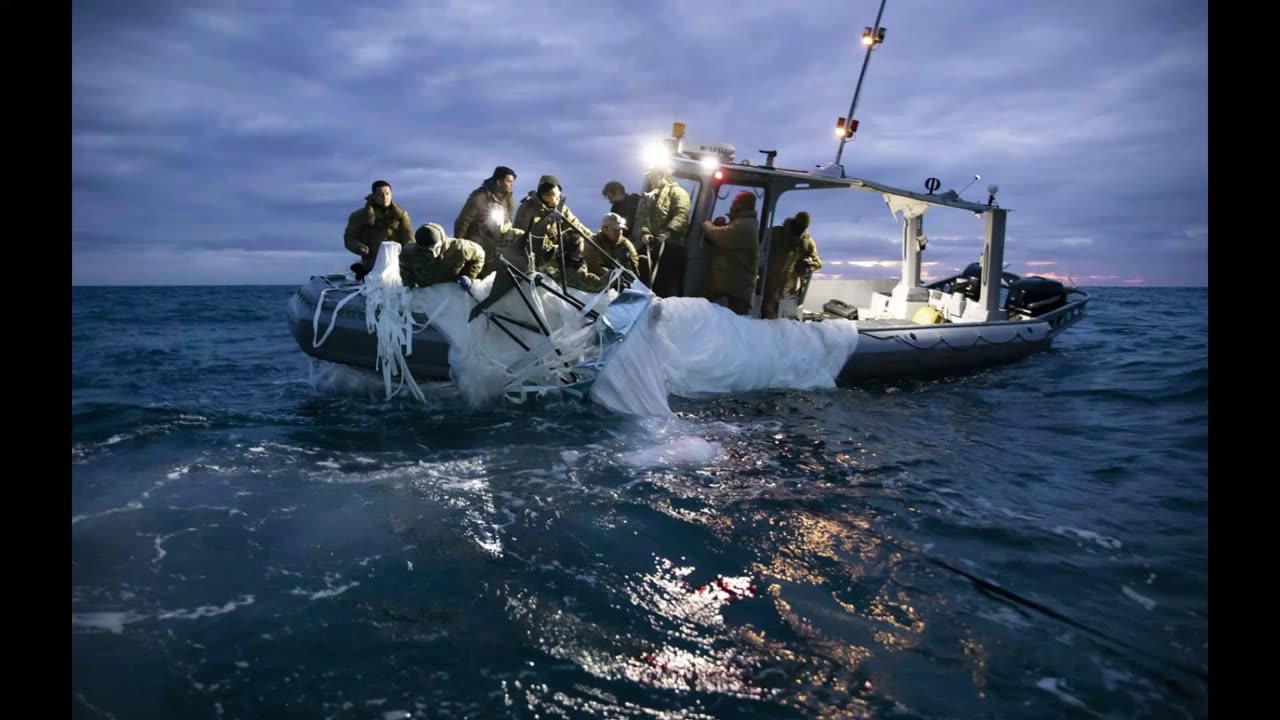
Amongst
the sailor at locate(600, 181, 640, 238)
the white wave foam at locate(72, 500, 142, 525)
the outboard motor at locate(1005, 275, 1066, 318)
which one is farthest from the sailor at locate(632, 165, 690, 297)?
the outboard motor at locate(1005, 275, 1066, 318)

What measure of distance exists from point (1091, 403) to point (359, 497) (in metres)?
7.88

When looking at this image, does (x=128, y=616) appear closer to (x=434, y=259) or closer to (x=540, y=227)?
(x=434, y=259)

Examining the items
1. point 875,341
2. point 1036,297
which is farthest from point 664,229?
point 1036,297

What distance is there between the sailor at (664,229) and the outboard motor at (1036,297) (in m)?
6.48

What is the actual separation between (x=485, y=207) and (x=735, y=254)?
112 inches

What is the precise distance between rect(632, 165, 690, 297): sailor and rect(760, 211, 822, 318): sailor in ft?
3.48

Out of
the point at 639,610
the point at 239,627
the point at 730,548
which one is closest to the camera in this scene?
the point at 239,627

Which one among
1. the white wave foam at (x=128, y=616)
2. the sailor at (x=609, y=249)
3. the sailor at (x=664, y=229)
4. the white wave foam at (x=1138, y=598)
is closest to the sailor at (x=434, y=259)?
the sailor at (x=609, y=249)

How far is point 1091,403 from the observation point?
24.4ft

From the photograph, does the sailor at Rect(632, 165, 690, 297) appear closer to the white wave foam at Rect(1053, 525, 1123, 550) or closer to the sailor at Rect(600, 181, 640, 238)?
the sailor at Rect(600, 181, 640, 238)

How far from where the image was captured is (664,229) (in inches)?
295

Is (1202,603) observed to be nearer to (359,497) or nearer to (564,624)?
(564,624)

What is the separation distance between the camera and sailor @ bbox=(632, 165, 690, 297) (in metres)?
7.47
